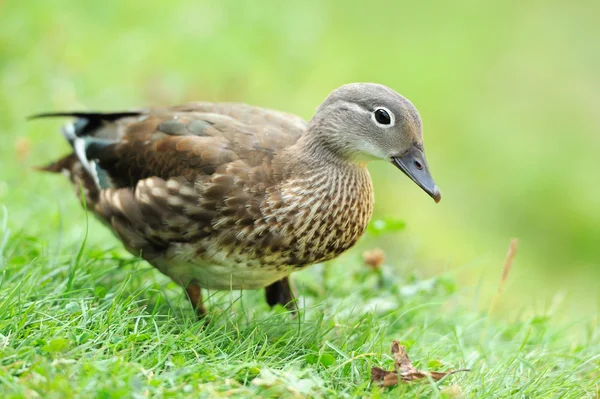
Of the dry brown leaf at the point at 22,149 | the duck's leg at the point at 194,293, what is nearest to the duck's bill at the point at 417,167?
the duck's leg at the point at 194,293

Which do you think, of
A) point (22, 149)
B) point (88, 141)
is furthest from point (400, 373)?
point (22, 149)

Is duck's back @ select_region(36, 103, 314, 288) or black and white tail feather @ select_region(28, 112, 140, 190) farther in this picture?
black and white tail feather @ select_region(28, 112, 140, 190)

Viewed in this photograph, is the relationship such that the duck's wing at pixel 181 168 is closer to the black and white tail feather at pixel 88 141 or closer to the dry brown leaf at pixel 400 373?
the black and white tail feather at pixel 88 141

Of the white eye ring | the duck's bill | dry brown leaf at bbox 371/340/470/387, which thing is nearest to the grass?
dry brown leaf at bbox 371/340/470/387

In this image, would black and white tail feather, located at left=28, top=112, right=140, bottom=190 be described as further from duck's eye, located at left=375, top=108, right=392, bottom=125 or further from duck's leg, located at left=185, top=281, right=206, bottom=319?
duck's eye, located at left=375, top=108, right=392, bottom=125

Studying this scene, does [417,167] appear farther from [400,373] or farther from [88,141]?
[88,141]

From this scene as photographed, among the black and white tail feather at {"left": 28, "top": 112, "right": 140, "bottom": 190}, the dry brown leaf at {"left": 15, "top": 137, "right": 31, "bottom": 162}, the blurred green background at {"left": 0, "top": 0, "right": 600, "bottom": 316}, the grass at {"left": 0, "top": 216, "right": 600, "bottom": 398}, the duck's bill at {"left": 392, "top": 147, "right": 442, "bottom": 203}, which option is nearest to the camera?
the grass at {"left": 0, "top": 216, "right": 600, "bottom": 398}

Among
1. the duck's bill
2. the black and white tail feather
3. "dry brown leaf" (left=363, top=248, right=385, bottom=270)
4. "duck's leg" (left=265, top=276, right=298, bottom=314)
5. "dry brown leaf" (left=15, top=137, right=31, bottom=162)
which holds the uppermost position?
the duck's bill

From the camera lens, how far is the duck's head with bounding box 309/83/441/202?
394 cm

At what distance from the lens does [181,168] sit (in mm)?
4102

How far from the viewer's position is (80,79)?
723 cm

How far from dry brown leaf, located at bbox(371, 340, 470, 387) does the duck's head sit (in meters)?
0.83

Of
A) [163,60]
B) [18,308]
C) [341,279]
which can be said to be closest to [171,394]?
[18,308]

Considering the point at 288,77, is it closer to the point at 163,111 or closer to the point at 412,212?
the point at 412,212
